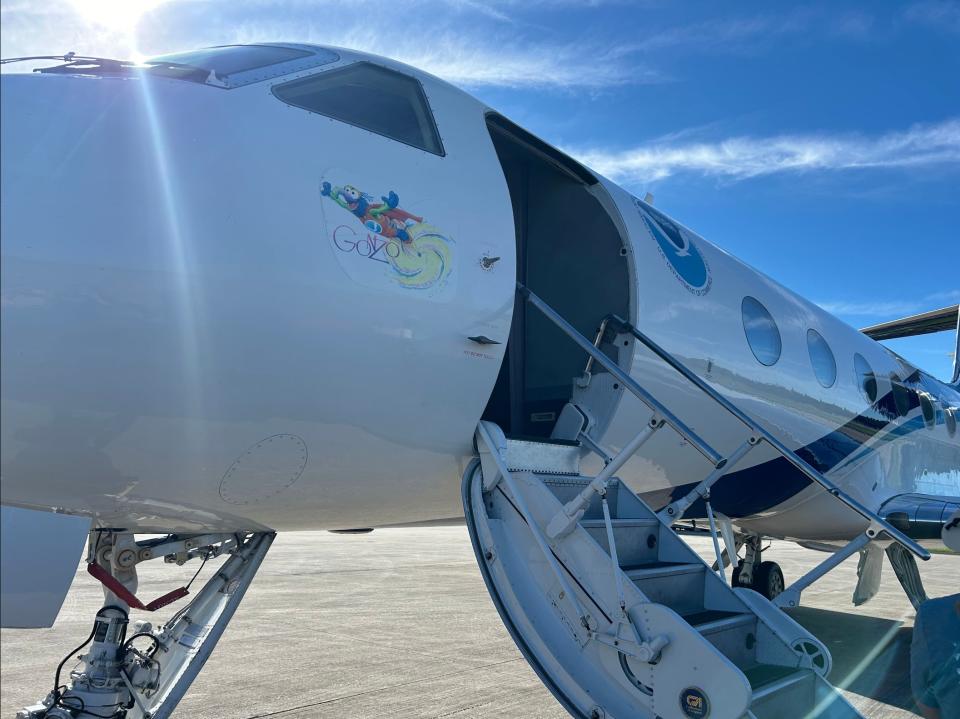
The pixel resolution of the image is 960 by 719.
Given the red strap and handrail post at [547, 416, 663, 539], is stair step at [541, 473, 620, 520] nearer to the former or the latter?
handrail post at [547, 416, 663, 539]

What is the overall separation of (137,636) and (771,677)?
3126 millimetres

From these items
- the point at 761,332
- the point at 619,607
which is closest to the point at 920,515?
the point at 761,332

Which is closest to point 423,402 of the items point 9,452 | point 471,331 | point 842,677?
point 471,331

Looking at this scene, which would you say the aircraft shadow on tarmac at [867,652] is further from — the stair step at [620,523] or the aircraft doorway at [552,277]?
the aircraft doorway at [552,277]

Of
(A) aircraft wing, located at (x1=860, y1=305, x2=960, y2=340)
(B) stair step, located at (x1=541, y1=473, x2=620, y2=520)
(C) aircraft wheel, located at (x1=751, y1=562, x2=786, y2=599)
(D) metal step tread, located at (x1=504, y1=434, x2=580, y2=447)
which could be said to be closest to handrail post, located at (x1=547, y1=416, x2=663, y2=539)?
(B) stair step, located at (x1=541, y1=473, x2=620, y2=520)

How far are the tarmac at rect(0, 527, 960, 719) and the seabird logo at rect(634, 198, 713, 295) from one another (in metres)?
3.31

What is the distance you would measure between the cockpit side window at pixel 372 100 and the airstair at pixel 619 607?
104cm

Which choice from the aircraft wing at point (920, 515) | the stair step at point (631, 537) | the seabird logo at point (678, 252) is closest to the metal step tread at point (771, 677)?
the stair step at point (631, 537)

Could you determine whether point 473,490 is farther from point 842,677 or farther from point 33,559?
point 842,677

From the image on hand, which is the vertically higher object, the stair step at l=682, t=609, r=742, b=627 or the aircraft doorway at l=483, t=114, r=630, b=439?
the aircraft doorway at l=483, t=114, r=630, b=439

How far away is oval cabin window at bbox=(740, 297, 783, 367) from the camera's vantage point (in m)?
6.66

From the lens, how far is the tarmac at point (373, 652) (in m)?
6.22

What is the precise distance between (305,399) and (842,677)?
7107 mm

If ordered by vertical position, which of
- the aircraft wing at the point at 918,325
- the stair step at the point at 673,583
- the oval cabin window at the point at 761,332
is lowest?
the stair step at the point at 673,583
